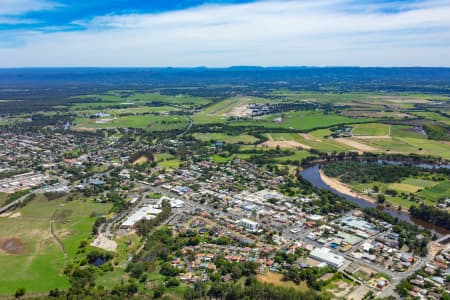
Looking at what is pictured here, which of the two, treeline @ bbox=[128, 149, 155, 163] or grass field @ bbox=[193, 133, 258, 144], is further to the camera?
grass field @ bbox=[193, 133, 258, 144]

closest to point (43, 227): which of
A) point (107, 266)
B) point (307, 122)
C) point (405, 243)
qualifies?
point (107, 266)

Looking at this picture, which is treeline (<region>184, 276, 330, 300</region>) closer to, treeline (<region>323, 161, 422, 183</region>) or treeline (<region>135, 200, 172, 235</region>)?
treeline (<region>135, 200, 172, 235</region>)

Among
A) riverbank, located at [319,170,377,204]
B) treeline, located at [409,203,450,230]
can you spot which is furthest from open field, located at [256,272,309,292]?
riverbank, located at [319,170,377,204]

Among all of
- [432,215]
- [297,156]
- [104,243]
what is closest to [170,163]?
[297,156]

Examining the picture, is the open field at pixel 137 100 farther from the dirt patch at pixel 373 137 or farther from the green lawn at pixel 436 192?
the green lawn at pixel 436 192

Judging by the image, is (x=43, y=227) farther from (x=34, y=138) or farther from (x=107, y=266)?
(x=34, y=138)

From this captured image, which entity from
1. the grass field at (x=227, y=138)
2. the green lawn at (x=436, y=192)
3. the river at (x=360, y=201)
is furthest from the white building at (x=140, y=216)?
the grass field at (x=227, y=138)
